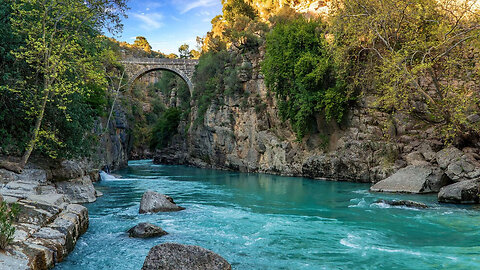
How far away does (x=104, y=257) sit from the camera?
7.91 metres

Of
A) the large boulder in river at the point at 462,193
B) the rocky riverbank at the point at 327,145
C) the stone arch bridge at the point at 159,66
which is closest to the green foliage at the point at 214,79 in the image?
the rocky riverbank at the point at 327,145

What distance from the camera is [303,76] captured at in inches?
1094

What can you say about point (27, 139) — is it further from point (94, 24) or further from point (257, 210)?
point (257, 210)

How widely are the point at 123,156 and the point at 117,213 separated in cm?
2982

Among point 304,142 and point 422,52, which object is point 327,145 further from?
point 422,52

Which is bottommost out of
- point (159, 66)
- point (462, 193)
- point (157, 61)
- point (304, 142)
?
point (462, 193)

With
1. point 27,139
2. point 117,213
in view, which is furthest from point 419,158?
point 27,139

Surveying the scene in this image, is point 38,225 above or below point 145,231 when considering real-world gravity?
above

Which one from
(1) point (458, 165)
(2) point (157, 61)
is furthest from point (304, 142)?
(2) point (157, 61)

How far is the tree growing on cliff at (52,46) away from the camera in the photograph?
12.2m

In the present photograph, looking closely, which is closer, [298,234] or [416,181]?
[298,234]

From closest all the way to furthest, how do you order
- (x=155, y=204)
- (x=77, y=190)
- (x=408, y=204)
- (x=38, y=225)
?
(x=38, y=225)
(x=155, y=204)
(x=408, y=204)
(x=77, y=190)

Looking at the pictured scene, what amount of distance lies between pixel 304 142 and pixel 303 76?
5.98 metres

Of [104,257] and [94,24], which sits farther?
[94,24]
